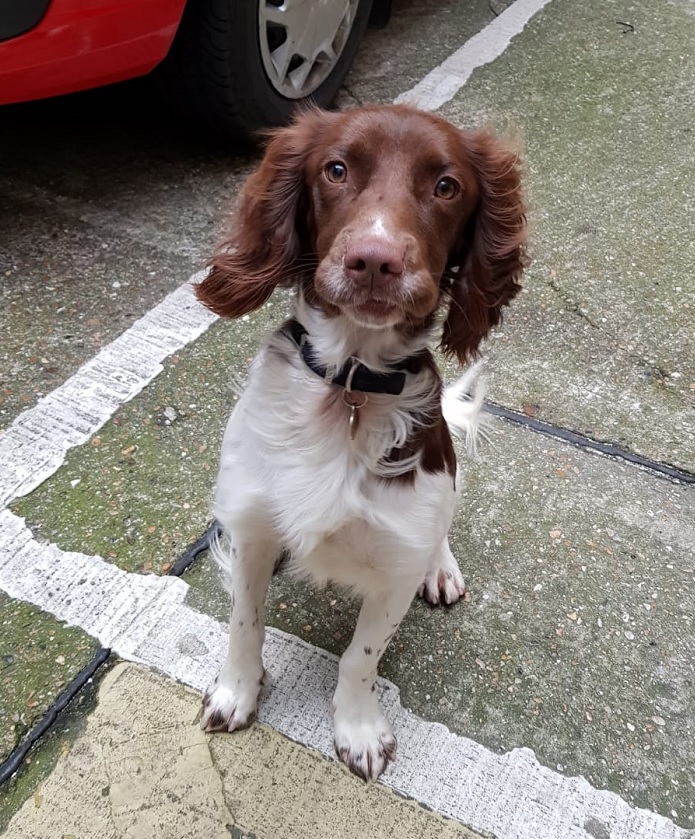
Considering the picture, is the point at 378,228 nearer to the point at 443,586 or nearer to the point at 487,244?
the point at 487,244

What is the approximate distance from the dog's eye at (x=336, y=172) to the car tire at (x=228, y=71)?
1.87m

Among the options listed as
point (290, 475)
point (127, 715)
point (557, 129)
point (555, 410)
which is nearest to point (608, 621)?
point (555, 410)

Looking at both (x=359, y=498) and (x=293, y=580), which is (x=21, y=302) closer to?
(x=293, y=580)

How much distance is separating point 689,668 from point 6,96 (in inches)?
111

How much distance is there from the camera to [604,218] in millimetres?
3760

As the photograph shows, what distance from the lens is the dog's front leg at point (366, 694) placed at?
183 cm

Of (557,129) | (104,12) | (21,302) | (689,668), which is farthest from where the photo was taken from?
(557,129)

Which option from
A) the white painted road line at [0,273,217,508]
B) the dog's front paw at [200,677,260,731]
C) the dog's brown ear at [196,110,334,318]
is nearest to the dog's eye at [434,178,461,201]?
the dog's brown ear at [196,110,334,318]

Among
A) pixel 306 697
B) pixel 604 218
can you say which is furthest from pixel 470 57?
pixel 306 697

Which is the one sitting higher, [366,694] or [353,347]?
[353,347]

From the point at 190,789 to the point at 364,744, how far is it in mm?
410

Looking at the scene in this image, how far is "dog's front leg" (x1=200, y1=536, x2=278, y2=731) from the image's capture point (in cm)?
186

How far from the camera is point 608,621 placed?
225 centimetres

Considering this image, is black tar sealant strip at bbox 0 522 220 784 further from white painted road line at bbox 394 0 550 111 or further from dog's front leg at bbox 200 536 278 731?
white painted road line at bbox 394 0 550 111
